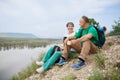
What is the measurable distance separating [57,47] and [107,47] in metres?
1.96

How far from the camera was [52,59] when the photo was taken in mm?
8008

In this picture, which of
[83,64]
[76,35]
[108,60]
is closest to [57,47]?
[76,35]

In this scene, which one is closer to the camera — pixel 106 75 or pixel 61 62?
pixel 106 75

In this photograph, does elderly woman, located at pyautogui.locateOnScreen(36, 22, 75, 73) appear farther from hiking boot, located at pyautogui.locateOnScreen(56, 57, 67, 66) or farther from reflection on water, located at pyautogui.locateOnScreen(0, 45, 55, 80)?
reflection on water, located at pyautogui.locateOnScreen(0, 45, 55, 80)

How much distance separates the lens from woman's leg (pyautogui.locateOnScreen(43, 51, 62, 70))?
7871mm

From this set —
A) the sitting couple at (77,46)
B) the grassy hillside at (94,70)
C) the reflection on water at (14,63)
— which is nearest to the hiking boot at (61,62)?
the sitting couple at (77,46)

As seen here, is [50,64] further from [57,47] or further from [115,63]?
[115,63]

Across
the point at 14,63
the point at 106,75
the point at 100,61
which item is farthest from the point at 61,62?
the point at 14,63

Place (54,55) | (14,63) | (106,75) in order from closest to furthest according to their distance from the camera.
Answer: (106,75)
(54,55)
(14,63)

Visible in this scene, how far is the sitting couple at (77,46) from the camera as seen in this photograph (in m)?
6.84

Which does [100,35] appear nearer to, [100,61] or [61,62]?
[100,61]

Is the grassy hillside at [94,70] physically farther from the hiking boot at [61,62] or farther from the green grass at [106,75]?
the hiking boot at [61,62]

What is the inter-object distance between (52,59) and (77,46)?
1.08m

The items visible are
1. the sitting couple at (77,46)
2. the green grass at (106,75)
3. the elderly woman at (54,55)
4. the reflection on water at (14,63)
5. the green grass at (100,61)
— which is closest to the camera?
the green grass at (106,75)
